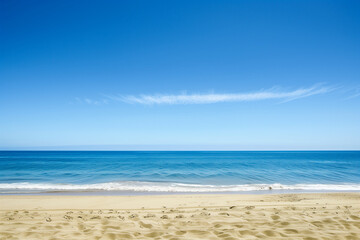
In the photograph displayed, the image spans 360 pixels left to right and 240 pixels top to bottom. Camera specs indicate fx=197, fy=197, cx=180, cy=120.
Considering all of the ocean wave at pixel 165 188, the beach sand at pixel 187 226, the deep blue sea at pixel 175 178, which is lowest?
the deep blue sea at pixel 175 178

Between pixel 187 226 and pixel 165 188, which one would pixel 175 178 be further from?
pixel 187 226

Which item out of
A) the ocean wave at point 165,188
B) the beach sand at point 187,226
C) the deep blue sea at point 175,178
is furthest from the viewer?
the deep blue sea at point 175,178

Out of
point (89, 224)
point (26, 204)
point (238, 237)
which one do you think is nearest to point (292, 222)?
point (238, 237)

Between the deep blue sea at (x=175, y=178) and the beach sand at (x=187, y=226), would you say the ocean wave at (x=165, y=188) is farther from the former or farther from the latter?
the beach sand at (x=187, y=226)

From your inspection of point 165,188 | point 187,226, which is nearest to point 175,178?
point 165,188

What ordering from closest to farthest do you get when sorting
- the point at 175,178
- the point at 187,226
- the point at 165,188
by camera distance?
the point at 187,226 → the point at 165,188 → the point at 175,178

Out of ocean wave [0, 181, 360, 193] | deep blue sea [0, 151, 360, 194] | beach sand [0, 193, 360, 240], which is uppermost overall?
beach sand [0, 193, 360, 240]

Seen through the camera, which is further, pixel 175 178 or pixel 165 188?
pixel 175 178

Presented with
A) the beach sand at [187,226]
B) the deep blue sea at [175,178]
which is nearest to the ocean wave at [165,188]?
the deep blue sea at [175,178]

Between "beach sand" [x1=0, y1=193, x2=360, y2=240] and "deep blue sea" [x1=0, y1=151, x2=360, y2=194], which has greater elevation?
"beach sand" [x1=0, y1=193, x2=360, y2=240]

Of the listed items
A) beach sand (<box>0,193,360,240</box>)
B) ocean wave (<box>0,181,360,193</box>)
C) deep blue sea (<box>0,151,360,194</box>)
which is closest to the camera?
beach sand (<box>0,193,360,240</box>)

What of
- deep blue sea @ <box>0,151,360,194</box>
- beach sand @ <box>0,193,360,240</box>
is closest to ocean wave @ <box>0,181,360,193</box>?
deep blue sea @ <box>0,151,360,194</box>

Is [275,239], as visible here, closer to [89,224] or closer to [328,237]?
[328,237]

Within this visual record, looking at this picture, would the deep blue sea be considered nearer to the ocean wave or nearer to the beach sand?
the ocean wave
